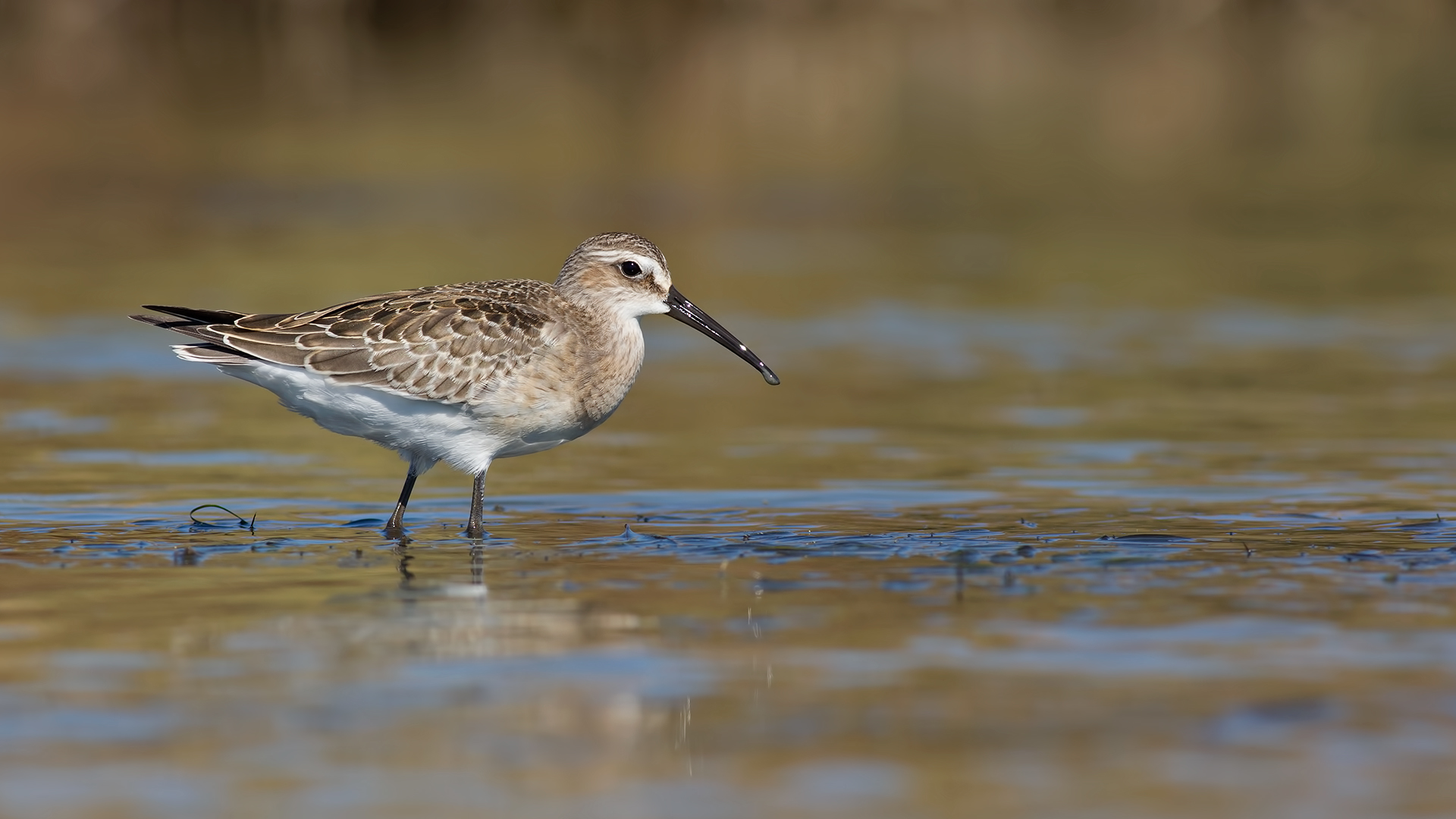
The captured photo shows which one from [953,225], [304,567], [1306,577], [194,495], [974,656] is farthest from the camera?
[953,225]

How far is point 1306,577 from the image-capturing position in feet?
33.4

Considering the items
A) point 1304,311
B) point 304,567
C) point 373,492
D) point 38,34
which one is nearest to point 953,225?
point 1304,311

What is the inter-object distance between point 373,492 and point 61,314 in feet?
30.1

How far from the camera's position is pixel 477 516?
12195 mm

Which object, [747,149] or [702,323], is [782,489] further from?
[747,149]

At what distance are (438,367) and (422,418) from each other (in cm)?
34

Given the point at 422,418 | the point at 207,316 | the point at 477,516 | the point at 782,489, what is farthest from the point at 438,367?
the point at 782,489

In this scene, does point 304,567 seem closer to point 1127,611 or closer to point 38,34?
point 1127,611

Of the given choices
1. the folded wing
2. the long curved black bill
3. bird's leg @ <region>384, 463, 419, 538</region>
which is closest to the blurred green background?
the long curved black bill

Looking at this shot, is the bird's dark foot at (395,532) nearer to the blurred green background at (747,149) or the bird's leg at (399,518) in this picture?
the bird's leg at (399,518)

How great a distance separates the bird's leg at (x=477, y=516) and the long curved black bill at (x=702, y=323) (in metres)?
1.71

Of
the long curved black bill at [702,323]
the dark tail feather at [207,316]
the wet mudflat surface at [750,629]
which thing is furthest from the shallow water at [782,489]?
the dark tail feather at [207,316]

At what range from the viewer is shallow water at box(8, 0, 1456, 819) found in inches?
292

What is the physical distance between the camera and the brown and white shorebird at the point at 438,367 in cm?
1226
